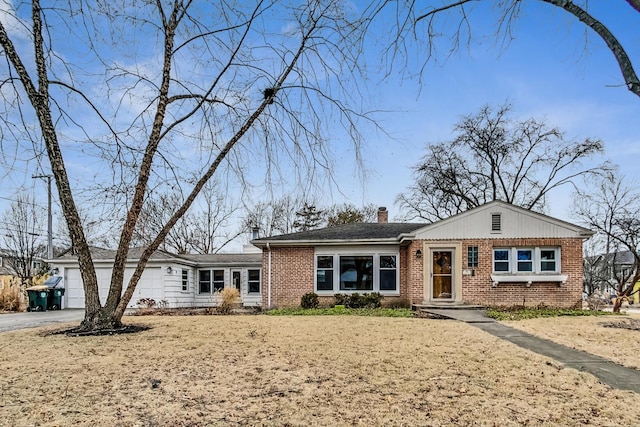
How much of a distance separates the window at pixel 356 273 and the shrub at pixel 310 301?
3.86 feet

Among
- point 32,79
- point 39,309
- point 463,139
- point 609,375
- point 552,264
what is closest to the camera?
point 609,375

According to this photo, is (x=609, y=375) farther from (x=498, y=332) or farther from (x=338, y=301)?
(x=338, y=301)

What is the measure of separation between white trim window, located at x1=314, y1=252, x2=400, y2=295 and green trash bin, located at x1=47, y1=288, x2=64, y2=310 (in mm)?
11299

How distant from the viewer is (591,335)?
362 inches

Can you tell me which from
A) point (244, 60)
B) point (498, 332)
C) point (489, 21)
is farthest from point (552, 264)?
point (489, 21)

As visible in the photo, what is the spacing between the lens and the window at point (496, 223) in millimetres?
15289

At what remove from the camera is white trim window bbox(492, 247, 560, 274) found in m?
15.2

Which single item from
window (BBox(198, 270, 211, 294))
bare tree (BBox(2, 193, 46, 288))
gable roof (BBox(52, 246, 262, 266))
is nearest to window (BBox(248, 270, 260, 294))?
gable roof (BBox(52, 246, 262, 266))

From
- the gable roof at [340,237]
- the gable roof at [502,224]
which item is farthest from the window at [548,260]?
the gable roof at [340,237]

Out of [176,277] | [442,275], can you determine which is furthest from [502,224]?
[176,277]

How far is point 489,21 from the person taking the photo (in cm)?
440

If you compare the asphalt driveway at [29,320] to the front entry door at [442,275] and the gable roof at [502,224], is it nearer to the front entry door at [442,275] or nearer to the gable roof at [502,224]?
the gable roof at [502,224]

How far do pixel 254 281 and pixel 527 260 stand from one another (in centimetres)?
1199

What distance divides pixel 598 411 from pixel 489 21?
12.3ft
